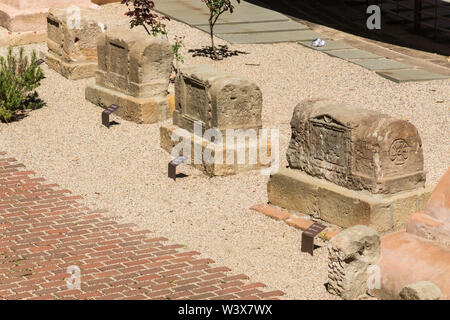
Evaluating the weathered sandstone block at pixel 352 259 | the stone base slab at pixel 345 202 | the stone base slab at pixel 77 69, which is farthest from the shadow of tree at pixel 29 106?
the weathered sandstone block at pixel 352 259

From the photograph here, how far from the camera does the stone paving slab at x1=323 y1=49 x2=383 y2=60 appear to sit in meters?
17.0

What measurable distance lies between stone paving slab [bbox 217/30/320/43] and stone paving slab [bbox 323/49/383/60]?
3.27 ft

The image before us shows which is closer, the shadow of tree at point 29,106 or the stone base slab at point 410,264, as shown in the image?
the stone base slab at point 410,264

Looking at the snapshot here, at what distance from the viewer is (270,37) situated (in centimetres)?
1823

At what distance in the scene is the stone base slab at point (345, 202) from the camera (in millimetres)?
9812

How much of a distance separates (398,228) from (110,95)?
5.88 m

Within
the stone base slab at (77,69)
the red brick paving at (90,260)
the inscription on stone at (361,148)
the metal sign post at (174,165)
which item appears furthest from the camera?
the stone base slab at (77,69)

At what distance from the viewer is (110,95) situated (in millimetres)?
14367

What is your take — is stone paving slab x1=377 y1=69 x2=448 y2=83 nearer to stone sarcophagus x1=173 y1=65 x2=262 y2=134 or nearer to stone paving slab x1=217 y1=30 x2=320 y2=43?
stone paving slab x1=217 y1=30 x2=320 y2=43

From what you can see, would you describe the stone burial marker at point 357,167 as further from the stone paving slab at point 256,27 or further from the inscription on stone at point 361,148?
the stone paving slab at point 256,27

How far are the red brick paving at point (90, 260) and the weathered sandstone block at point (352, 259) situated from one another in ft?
1.88

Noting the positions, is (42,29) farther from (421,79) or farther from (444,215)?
(444,215)

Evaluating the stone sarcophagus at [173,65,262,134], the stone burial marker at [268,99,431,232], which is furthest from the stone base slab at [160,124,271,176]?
the stone burial marker at [268,99,431,232]
